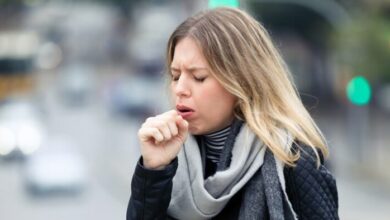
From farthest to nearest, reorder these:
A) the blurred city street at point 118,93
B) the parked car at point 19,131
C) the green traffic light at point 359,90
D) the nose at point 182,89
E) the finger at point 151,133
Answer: the parked car at point 19,131 → the green traffic light at point 359,90 → the blurred city street at point 118,93 → the nose at point 182,89 → the finger at point 151,133

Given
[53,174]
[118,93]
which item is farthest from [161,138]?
[118,93]

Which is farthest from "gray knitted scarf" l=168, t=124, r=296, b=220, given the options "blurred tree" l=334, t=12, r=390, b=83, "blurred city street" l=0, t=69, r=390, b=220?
"blurred tree" l=334, t=12, r=390, b=83

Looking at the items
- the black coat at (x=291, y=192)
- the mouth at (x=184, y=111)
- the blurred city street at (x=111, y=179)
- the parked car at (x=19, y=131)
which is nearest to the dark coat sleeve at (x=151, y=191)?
the black coat at (x=291, y=192)

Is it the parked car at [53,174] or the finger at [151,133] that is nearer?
the finger at [151,133]

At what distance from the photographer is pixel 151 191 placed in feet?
7.17

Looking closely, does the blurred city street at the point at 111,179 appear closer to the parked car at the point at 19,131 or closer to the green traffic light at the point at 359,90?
the parked car at the point at 19,131

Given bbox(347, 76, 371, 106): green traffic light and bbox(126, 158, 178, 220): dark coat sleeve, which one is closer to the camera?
bbox(126, 158, 178, 220): dark coat sleeve

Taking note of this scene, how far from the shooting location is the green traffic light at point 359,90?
2594cm

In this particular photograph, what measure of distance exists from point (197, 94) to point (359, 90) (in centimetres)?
2428

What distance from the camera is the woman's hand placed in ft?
7.11

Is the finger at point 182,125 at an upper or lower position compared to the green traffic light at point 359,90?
lower

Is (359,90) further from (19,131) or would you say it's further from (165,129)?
(165,129)

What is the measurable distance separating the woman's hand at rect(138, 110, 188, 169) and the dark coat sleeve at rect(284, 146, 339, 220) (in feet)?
0.88

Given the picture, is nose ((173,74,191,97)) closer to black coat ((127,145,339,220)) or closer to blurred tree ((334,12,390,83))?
black coat ((127,145,339,220))
